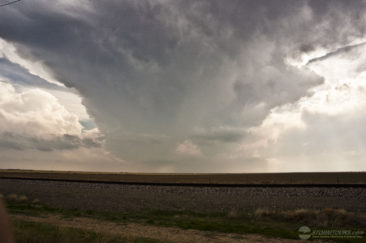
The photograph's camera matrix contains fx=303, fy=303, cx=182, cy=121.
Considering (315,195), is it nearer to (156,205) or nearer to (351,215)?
(351,215)

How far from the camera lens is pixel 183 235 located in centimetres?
1677

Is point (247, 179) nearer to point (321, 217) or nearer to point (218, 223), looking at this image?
point (321, 217)

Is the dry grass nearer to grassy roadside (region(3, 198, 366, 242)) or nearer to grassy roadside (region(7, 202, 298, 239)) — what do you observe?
grassy roadside (region(3, 198, 366, 242))

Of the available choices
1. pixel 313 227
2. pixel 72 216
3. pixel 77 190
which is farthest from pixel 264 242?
pixel 77 190

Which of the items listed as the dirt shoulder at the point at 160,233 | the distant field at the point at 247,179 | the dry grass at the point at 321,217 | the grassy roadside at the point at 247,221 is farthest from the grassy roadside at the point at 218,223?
the distant field at the point at 247,179

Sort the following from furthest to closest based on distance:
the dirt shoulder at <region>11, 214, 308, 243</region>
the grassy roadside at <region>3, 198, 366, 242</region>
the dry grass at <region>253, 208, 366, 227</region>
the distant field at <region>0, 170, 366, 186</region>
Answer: the distant field at <region>0, 170, 366, 186</region> < the dry grass at <region>253, 208, 366, 227</region> < the grassy roadside at <region>3, 198, 366, 242</region> < the dirt shoulder at <region>11, 214, 308, 243</region>

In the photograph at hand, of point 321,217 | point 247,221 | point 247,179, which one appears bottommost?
point 247,221

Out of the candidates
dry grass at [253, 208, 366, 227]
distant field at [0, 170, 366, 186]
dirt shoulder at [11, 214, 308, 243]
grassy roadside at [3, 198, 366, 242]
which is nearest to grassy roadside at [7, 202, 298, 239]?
grassy roadside at [3, 198, 366, 242]

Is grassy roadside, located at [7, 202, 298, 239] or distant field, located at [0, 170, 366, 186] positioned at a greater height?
distant field, located at [0, 170, 366, 186]

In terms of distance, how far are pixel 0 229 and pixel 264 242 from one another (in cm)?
1594

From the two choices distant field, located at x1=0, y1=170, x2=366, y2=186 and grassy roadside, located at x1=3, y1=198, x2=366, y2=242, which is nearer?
grassy roadside, located at x1=3, y1=198, x2=366, y2=242

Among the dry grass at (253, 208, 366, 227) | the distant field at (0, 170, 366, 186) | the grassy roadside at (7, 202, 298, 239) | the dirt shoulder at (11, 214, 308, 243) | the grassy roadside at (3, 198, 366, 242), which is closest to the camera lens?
the dirt shoulder at (11, 214, 308, 243)

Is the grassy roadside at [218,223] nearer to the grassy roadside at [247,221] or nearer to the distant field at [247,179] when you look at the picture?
the grassy roadside at [247,221]

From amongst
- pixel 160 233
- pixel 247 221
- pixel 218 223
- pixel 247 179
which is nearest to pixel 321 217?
pixel 247 221
